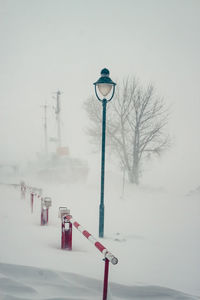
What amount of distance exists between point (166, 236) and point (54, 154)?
21139 mm

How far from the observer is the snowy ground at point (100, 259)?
12.4 feet

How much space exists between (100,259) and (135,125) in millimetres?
15499

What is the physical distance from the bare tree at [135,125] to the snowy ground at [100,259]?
10394mm

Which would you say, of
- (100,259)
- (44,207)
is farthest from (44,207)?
(100,259)

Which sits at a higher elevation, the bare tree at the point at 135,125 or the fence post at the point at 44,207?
the bare tree at the point at 135,125

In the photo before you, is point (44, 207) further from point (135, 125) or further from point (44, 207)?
point (135, 125)

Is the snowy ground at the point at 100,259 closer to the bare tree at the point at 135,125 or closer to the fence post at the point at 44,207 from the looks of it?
the fence post at the point at 44,207

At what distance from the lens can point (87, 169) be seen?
26.9m

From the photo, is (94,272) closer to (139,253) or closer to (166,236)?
(139,253)

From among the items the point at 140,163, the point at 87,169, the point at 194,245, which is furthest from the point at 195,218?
the point at 87,169

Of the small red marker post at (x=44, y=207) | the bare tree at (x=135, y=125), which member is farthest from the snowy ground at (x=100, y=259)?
the bare tree at (x=135, y=125)

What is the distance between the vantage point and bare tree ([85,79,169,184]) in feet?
64.6

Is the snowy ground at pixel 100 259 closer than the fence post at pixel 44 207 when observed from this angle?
Yes

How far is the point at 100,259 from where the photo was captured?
201 inches
